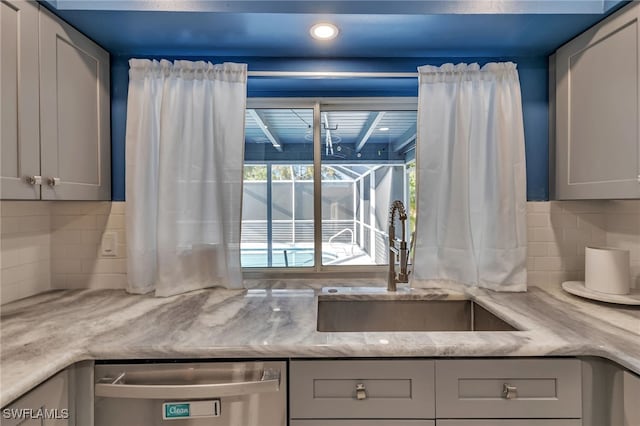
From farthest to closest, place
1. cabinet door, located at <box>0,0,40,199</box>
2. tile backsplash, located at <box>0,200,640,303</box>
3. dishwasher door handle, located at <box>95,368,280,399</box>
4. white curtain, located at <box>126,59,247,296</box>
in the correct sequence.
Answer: tile backsplash, located at <box>0,200,640,303</box>
white curtain, located at <box>126,59,247,296</box>
cabinet door, located at <box>0,0,40,199</box>
dishwasher door handle, located at <box>95,368,280,399</box>

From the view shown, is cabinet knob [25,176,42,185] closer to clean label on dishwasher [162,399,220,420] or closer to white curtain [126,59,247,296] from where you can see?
white curtain [126,59,247,296]

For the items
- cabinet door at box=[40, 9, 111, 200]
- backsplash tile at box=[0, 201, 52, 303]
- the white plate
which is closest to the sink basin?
the white plate

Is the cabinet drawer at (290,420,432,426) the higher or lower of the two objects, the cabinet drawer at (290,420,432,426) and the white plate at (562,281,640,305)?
the lower

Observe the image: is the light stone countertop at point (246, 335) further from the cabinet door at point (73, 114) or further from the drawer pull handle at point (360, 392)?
the cabinet door at point (73, 114)

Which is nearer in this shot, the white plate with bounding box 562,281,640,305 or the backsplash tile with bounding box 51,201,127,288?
the white plate with bounding box 562,281,640,305

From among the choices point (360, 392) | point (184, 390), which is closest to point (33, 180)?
point (184, 390)

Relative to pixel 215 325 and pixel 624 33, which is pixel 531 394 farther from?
pixel 624 33

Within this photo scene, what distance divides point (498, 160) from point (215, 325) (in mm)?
1412

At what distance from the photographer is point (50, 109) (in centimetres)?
138

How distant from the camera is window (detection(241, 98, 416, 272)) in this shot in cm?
201

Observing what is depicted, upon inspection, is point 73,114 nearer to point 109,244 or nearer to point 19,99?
point 19,99

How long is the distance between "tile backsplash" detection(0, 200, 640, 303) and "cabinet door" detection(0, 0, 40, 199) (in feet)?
1.72

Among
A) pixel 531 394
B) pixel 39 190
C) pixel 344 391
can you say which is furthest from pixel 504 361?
pixel 39 190

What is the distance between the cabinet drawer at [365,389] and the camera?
3.67ft
